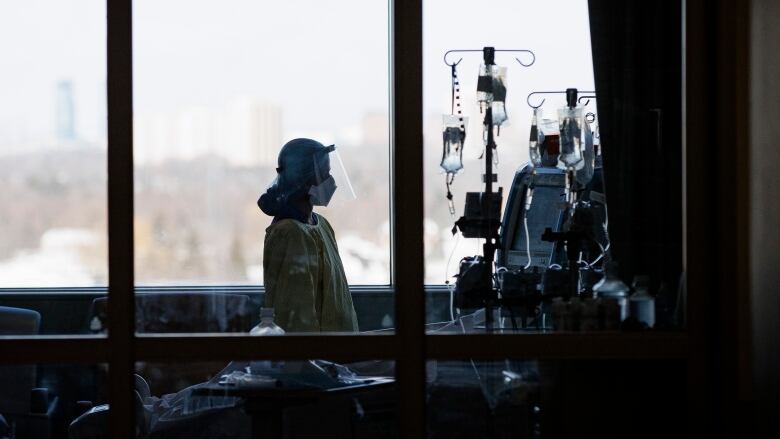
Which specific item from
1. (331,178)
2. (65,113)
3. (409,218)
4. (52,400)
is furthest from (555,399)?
(65,113)

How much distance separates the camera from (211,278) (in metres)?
2.76

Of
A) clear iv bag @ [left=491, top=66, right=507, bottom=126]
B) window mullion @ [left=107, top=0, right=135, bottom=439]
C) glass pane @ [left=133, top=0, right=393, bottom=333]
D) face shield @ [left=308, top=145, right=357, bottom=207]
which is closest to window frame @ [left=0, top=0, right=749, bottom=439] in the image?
window mullion @ [left=107, top=0, right=135, bottom=439]

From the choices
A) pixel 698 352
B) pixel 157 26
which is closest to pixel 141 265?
pixel 157 26

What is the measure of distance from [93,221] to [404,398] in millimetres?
835

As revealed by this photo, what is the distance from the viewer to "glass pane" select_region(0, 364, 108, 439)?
2.49m

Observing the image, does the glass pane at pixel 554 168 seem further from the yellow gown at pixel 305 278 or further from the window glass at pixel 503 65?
the yellow gown at pixel 305 278

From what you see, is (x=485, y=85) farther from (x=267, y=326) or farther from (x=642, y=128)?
(x=267, y=326)

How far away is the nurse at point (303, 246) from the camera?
2854 millimetres

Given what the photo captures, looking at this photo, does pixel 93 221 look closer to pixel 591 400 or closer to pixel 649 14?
pixel 591 400

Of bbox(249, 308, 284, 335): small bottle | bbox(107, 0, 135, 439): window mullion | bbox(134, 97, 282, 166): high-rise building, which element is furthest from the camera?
bbox(134, 97, 282, 166): high-rise building

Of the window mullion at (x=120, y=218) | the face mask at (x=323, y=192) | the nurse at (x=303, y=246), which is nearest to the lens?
the window mullion at (x=120, y=218)

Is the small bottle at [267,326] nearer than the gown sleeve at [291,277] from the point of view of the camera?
Yes

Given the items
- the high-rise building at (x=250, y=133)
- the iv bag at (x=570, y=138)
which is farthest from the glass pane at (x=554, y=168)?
the high-rise building at (x=250, y=133)

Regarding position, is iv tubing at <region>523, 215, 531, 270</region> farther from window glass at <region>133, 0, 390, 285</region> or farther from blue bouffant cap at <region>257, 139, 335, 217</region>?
blue bouffant cap at <region>257, 139, 335, 217</region>
